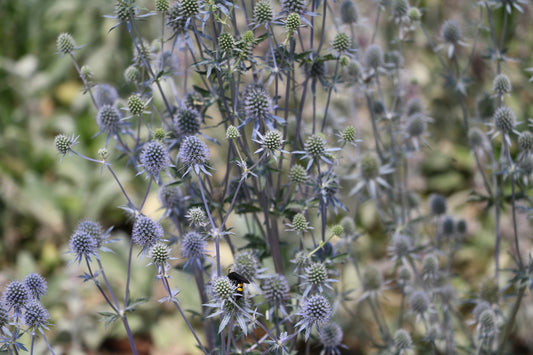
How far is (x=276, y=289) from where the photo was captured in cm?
212

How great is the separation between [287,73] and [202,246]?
0.82 metres

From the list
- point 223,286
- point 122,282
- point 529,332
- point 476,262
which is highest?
point 122,282

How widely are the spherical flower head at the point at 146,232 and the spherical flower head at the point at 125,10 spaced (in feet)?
Result: 2.67

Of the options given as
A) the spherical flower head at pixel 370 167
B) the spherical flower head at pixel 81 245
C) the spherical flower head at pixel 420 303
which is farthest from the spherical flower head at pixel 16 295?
the spherical flower head at pixel 370 167

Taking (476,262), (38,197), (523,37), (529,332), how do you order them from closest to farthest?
(529,332) < (476,262) < (38,197) < (523,37)

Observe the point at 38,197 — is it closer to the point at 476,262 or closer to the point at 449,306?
the point at 449,306

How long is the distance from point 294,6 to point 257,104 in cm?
47

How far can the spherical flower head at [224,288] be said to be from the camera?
178 cm

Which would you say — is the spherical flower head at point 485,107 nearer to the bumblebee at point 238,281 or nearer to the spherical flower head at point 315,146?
the spherical flower head at point 315,146

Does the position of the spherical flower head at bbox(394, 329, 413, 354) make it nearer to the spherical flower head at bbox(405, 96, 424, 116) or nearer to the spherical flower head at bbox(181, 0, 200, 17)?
the spherical flower head at bbox(405, 96, 424, 116)

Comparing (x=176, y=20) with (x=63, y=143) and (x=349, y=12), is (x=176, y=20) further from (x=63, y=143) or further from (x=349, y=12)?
(x=349, y=12)

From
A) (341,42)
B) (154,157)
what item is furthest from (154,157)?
(341,42)

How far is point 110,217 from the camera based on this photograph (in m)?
5.15

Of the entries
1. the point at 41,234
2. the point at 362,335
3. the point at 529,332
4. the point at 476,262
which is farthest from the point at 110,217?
the point at 529,332
